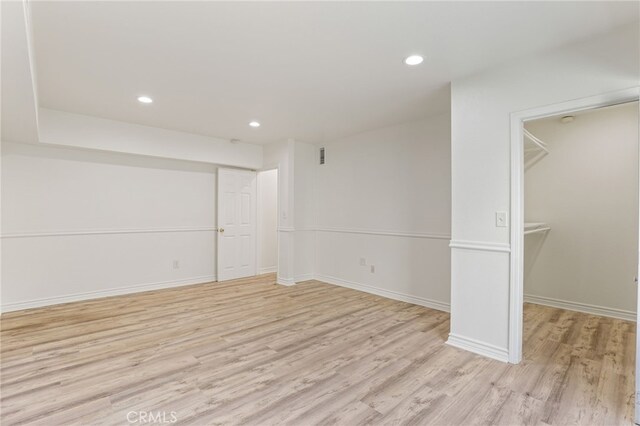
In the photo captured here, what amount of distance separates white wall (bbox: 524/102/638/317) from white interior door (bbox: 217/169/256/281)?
457 cm

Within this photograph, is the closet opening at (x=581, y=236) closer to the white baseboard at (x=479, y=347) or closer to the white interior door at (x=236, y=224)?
the white baseboard at (x=479, y=347)

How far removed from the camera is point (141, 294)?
4539mm

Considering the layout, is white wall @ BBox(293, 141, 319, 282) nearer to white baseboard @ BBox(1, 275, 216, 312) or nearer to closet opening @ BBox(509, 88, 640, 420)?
white baseboard @ BBox(1, 275, 216, 312)

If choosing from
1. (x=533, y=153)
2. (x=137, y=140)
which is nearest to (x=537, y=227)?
(x=533, y=153)

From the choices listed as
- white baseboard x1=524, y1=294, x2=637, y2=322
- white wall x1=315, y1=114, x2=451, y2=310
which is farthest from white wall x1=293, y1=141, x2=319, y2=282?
white baseboard x1=524, y1=294, x2=637, y2=322

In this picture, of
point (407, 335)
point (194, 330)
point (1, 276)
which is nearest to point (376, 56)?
point (407, 335)

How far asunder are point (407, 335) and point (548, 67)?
8.61 ft

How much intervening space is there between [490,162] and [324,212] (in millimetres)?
3243

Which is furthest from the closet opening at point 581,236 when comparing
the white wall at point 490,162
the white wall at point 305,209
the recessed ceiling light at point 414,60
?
the white wall at point 305,209

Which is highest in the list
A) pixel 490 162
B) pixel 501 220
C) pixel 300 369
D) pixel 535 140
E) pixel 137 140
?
pixel 137 140

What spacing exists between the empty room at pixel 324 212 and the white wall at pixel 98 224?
0.03 meters

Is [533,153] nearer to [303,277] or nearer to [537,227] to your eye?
[537,227]

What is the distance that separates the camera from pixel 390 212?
446 centimetres

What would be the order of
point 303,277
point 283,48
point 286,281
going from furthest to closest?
point 303,277 → point 286,281 → point 283,48
